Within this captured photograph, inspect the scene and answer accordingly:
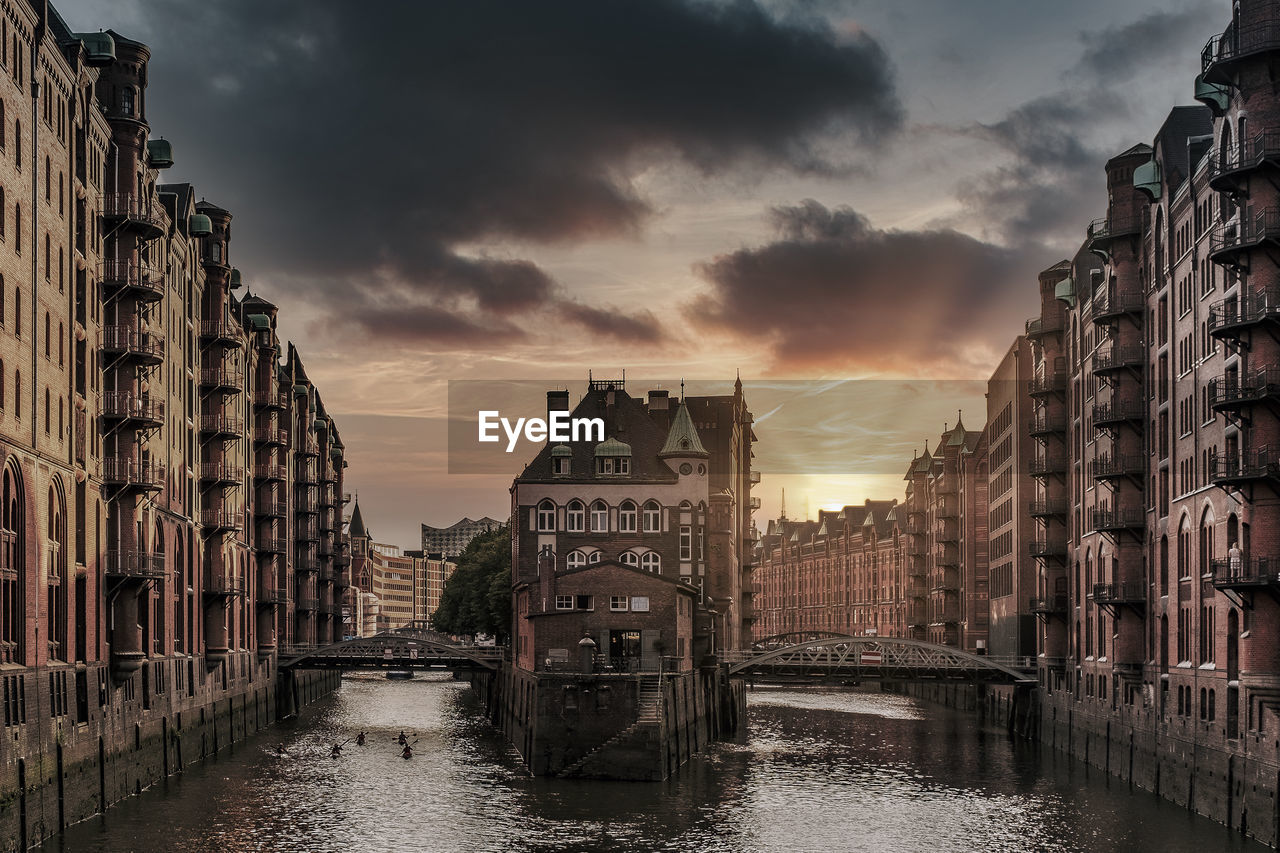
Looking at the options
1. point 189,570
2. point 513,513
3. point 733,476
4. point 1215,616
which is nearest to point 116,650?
point 189,570

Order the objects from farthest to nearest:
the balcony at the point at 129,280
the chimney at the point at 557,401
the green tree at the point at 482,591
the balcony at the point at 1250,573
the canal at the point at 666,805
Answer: the green tree at the point at 482,591 → the chimney at the point at 557,401 → the balcony at the point at 129,280 → the canal at the point at 666,805 → the balcony at the point at 1250,573

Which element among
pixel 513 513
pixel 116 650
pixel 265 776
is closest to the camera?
pixel 116 650

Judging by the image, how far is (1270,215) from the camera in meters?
53.2

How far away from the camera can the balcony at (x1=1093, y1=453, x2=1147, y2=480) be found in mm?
73375

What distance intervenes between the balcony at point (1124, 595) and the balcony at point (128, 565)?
40170mm

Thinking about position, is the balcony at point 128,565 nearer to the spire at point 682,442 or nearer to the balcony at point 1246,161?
the spire at point 682,442

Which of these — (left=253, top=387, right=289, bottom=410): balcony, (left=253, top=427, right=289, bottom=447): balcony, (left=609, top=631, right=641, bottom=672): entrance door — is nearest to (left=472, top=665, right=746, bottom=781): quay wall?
(left=609, top=631, right=641, bottom=672): entrance door

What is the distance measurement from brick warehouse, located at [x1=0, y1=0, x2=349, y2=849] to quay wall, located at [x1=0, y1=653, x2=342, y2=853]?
0.42 feet

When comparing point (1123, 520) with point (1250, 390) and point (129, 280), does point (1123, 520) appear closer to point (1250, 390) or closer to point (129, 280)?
point (1250, 390)

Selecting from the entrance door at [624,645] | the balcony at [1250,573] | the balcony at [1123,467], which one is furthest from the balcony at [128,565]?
the balcony at [1123,467]

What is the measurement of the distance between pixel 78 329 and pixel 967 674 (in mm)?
57536

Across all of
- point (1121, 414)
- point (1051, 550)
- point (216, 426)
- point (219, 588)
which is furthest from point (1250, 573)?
point (216, 426)

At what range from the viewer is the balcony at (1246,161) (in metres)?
52.9

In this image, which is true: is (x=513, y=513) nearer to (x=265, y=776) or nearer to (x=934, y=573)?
(x=265, y=776)
